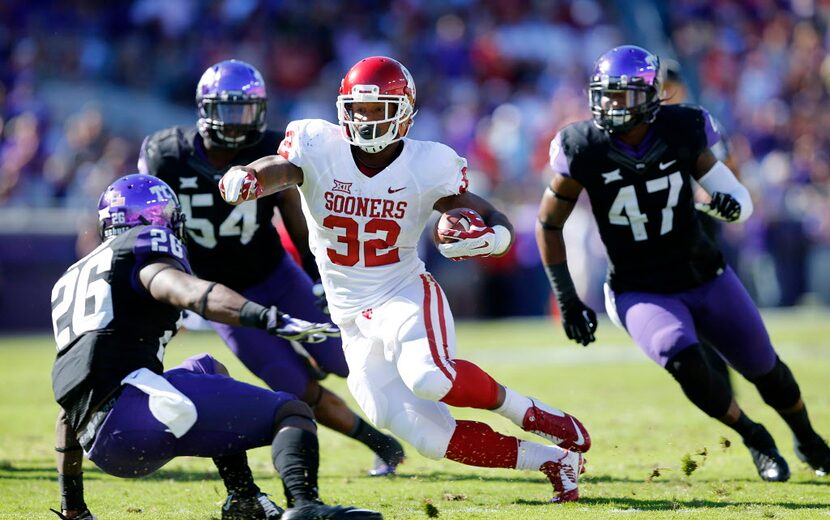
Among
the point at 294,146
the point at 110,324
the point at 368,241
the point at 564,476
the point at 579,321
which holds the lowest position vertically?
the point at 564,476

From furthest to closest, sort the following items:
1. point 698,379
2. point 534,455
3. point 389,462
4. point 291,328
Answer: point 389,462 < point 698,379 < point 534,455 < point 291,328

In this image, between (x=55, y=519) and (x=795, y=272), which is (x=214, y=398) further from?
(x=795, y=272)

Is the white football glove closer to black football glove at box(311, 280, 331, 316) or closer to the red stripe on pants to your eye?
the red stripe on pants

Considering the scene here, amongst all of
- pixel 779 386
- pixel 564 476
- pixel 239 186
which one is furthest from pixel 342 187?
pixel 779 386

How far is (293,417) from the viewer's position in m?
4.17

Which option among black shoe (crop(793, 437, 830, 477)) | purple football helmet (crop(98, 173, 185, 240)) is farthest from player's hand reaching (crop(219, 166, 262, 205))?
black shoe (crop(793, 437, 830, 477))

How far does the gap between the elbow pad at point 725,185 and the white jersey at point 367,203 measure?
1240 mm

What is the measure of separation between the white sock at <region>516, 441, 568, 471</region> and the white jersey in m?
0.80

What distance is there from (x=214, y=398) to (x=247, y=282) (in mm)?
1810

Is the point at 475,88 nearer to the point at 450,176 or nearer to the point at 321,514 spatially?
the point at 450,176

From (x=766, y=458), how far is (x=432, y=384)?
178 cm

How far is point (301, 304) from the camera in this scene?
19.2ft

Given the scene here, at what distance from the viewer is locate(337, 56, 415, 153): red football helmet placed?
4773 millimetres

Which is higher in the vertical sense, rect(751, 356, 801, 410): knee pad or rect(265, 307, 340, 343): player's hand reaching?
rect(265, 307, 340, 343): player's hand reaching
